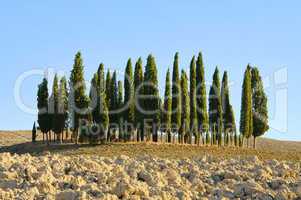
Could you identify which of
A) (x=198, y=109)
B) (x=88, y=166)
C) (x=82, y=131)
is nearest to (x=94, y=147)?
(x=82, y=131)

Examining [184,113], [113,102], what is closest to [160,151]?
[184,113]

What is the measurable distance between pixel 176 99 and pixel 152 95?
9.98 feet

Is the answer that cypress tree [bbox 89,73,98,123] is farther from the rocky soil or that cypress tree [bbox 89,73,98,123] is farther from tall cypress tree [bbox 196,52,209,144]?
the rocky soil

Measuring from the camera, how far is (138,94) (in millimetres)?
59906

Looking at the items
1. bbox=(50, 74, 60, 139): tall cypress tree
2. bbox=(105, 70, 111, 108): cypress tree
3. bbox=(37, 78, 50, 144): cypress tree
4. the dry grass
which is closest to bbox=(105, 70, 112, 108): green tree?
bbox=(105, 70, 111, 108): cypress tree

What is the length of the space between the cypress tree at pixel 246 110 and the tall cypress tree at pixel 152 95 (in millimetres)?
10490

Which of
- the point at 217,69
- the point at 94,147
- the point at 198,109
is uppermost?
the point at 217,69

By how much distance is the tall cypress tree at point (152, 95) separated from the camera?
191 feet

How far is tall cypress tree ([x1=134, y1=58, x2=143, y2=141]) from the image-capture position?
5825 cm

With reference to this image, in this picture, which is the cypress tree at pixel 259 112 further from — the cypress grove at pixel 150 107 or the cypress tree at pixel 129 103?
the cypress tree at pixel 129 103

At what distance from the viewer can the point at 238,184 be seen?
38.9 ft

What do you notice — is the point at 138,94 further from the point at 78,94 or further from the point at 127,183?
the point at 127,183

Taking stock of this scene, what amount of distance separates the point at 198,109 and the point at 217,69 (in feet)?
18.4

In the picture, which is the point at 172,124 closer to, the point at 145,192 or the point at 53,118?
the point at 53,118
